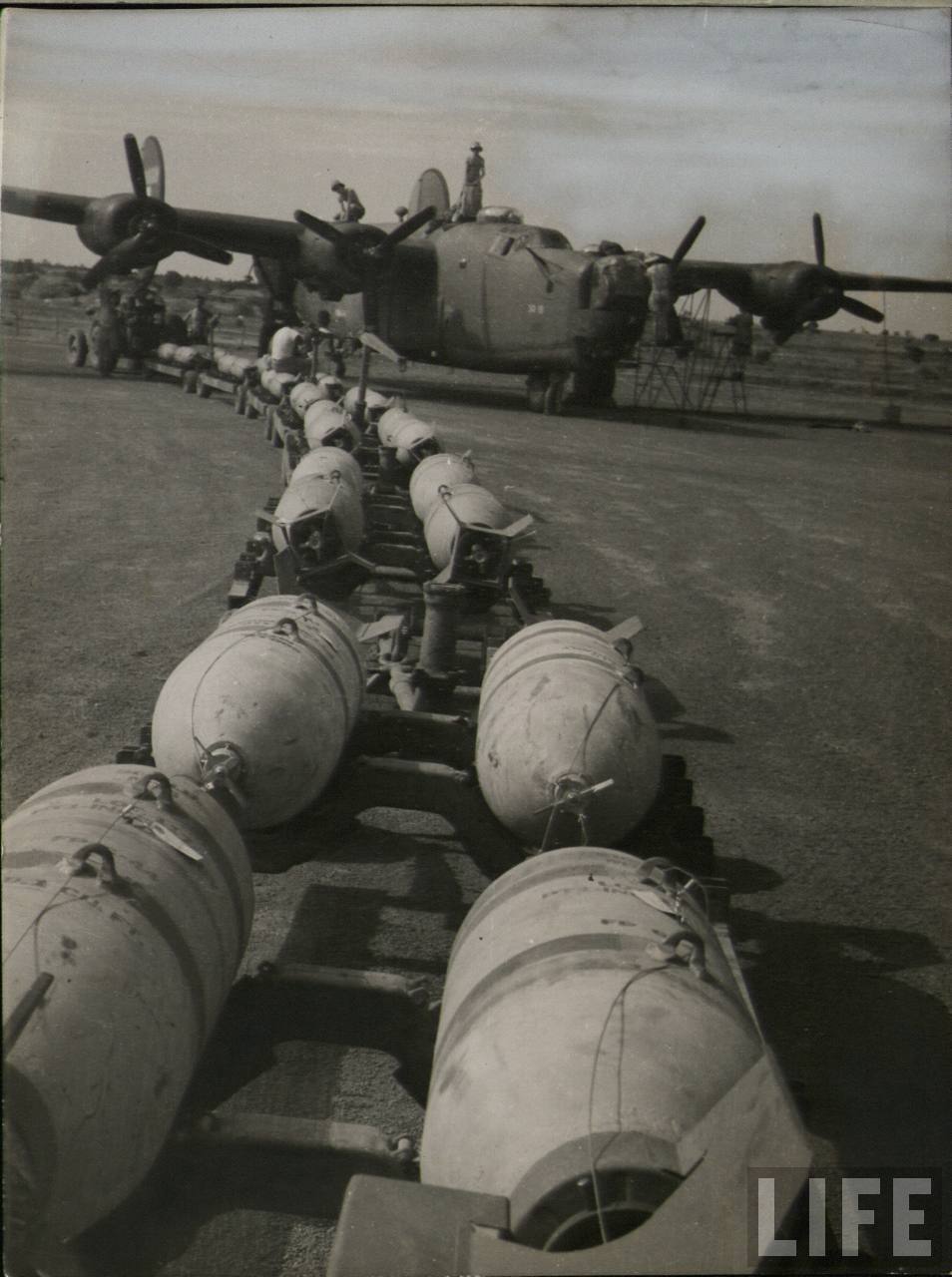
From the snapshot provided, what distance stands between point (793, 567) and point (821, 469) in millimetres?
6897

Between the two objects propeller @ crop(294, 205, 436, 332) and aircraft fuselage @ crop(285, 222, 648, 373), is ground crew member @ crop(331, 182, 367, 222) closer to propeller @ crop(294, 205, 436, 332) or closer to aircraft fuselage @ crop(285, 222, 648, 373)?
propeller @ crop(294, 205, 436, 332)

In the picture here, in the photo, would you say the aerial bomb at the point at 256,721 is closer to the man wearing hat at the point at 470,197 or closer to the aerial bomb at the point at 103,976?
the aerial bomb at the point at 103,976

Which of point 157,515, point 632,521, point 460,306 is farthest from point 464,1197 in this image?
point 460,306

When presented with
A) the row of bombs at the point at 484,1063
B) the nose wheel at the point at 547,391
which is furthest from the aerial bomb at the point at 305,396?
the row of bombs at the point at 484,1063

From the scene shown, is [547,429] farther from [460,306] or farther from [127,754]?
[127,754]

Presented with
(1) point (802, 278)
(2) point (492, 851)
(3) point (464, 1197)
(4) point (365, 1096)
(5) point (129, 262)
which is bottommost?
(4) point (365, 1096)

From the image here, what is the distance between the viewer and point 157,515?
1198cm

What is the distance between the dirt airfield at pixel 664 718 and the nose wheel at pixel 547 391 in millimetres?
4031

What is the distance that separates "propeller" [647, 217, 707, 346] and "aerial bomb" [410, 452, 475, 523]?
9763 mm

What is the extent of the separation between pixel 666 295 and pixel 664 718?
45.2 ft

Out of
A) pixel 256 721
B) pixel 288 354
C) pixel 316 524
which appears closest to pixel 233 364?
pixel 288 354

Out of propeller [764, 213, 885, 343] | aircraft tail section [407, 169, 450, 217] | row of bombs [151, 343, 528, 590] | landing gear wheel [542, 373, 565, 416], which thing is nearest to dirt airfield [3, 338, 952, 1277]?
row of bombs [151, 343, 528, 590]

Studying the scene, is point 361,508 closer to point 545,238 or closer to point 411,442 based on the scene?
point 411,442

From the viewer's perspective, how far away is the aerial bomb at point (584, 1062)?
7.43ft
